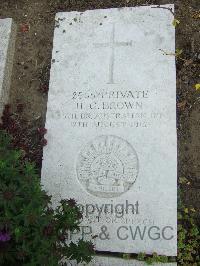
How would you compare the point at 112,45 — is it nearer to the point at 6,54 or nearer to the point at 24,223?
the point at 6,54

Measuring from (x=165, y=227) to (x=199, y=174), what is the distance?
26.6 inches

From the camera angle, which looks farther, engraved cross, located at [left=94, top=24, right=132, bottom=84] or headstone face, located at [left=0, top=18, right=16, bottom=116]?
headstone face, located at [left=0, top=18, right=16, bottom=116]

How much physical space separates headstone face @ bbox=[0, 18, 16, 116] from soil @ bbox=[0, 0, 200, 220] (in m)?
0.08

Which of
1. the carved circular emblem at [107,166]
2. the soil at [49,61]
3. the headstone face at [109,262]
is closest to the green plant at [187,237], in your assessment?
the soil at [49,61]

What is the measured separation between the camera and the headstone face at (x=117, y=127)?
12.6ft

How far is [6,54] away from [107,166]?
1733 mm

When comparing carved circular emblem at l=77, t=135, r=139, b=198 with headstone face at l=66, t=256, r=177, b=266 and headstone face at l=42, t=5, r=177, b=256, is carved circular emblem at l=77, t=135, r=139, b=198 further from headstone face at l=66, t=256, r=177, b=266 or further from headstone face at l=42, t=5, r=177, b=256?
headstone face at l=66, t=256, r=177, b=266

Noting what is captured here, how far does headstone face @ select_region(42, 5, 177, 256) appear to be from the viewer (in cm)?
383

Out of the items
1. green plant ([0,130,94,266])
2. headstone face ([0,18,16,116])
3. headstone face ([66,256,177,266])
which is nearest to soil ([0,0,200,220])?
headstone face ([0,18,16,116])

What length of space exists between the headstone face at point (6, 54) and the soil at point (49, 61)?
8 centimetres

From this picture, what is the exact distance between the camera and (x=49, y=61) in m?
4.80

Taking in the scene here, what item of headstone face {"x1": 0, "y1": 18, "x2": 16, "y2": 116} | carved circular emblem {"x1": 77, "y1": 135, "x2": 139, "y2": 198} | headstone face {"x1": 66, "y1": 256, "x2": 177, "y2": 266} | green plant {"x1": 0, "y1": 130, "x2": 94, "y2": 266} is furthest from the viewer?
headstone face {"x1": 0, "y1": 18, "x2": 16, "y2": 116}

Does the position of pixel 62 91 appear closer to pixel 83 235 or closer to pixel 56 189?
pixel 56 189

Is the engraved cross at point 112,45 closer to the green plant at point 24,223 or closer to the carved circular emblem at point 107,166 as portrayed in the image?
the carved circular emblem at point 107,166
